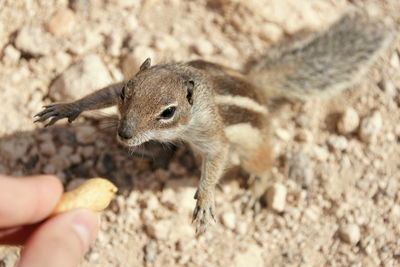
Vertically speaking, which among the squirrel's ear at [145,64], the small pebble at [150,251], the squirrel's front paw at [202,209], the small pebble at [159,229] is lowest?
the small pebble at [150,251]

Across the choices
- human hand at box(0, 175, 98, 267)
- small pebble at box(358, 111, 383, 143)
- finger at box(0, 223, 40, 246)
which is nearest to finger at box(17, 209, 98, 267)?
human hand at box(0, 175, 98, 267)

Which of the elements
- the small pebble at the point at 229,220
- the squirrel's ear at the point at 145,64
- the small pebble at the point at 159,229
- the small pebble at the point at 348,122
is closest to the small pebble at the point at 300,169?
the small pebble at the point at 348,122

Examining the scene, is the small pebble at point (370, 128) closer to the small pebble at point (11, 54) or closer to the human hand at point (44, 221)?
the human hand at point (44, 221)

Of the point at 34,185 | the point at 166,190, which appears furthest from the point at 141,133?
the point at 166,190

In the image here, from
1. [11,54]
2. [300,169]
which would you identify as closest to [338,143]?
[300,169]

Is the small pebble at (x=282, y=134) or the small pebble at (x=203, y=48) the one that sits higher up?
the small pebble at (x=203, y=48)

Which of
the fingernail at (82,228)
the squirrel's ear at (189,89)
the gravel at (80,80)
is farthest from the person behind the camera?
the gravel at (80,80)

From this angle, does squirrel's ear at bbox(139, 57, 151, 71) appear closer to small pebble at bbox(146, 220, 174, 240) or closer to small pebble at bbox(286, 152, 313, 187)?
small pebble at bbox(146, 220, 174, 240)

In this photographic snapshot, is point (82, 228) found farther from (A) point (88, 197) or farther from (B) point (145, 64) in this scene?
(B) point (145, 64)

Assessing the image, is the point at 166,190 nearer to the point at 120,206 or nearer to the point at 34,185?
the point at 120,206
